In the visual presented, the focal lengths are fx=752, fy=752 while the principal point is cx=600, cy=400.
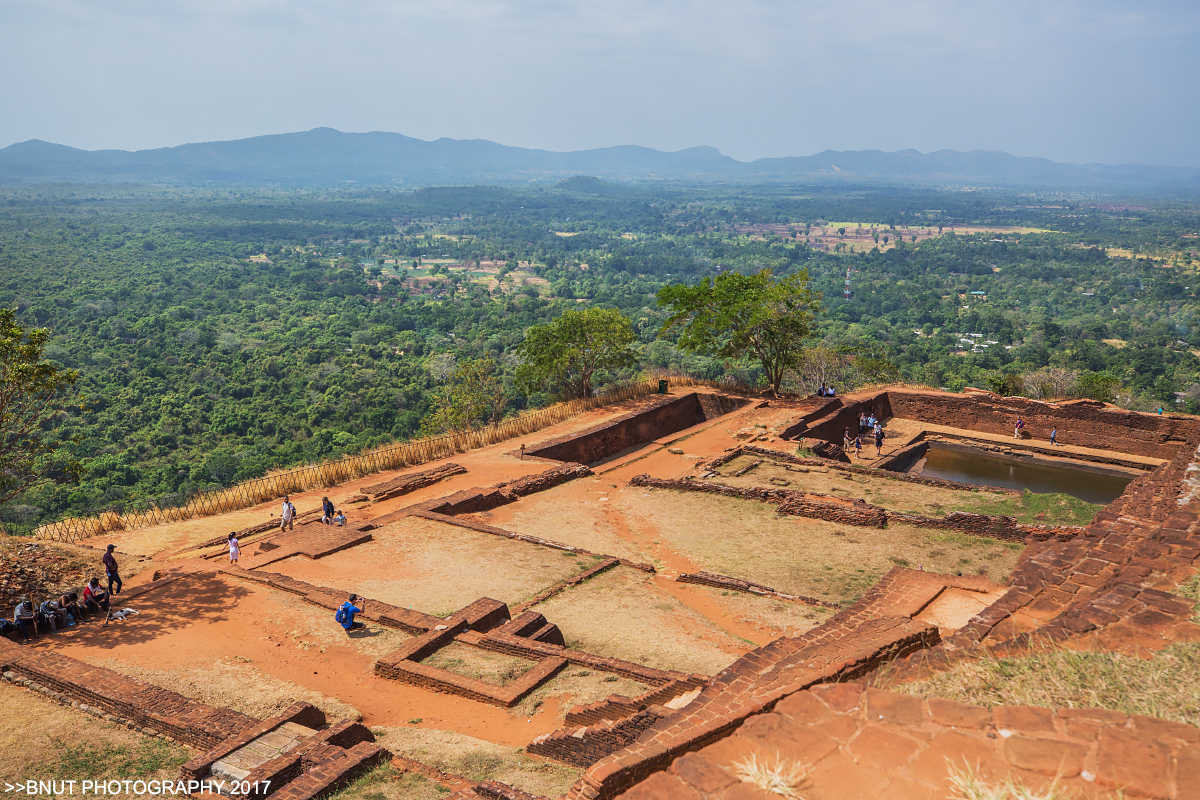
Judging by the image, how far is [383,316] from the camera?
89500mm

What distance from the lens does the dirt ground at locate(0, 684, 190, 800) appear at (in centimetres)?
732

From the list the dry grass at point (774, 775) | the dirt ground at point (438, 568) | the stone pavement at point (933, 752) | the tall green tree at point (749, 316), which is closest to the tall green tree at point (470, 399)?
the tall green tree at point (749, 316)

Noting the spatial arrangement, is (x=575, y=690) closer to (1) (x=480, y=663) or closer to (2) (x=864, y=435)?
(1) (x=480, y=663)

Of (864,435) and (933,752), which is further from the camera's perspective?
(864,435)

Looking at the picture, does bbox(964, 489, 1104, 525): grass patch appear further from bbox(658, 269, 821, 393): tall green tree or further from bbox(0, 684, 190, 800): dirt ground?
bbox(0, 684, 190, 800): dirt ground

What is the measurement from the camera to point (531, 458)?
69.8 ft

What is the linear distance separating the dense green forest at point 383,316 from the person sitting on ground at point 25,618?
27.7 feet

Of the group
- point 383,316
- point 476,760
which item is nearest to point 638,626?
point 476,760

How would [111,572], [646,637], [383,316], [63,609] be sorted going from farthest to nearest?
[383,316] → [111,572] → [63,609] → [646,637]

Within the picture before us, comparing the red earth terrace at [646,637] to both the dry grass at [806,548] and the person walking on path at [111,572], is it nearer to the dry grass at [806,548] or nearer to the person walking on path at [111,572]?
the dry grass at [806,548]

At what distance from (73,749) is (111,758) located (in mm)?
501

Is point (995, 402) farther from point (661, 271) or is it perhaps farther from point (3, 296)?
point (661, 271)

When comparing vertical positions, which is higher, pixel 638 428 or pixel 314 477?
pixel 314 477

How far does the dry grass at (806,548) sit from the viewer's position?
1275 cm
